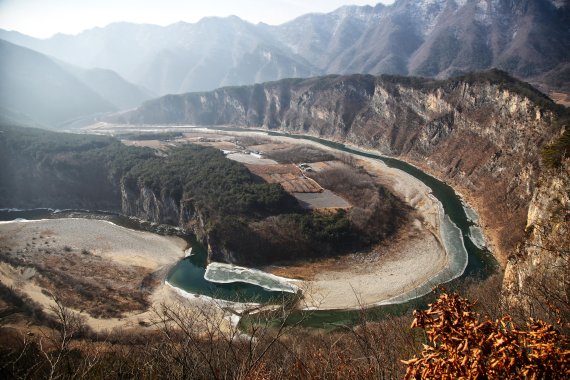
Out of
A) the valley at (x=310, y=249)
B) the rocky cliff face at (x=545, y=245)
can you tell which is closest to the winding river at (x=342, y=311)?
the valley at (x=310, y=249)

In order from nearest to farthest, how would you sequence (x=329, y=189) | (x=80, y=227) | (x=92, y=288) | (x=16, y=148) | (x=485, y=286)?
(x=485, y=286), (x=92, y=288), (x=80, y=227), (x=329, y=189), (x=16, y=148)

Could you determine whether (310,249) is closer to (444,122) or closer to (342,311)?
(342,311)

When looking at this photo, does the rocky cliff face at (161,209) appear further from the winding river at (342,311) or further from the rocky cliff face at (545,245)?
the rocky cliff face at (545,245)

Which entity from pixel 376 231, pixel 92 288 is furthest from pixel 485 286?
pixel 92 288

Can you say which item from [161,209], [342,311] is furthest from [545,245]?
[161,209]

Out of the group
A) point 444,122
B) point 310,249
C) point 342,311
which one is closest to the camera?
point 342,311

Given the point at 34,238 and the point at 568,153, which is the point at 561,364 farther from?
the point at 34,238

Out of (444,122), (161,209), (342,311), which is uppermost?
(444,122)

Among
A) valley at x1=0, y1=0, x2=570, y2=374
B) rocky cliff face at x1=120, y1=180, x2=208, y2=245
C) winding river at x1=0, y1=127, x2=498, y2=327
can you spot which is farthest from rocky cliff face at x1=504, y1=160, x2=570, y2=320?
rocky cliff face at x1=120, y1=180, x2=208, y2=245
